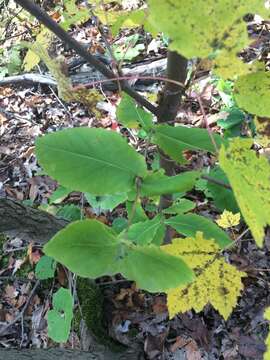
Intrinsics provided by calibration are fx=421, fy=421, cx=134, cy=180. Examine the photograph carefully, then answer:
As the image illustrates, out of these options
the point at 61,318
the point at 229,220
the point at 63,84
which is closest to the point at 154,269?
the point at 63,84

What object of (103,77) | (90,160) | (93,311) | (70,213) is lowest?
(93,311)

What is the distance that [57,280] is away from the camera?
101 inches

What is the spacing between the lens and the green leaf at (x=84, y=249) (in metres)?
0.57

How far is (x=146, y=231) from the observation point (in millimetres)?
994

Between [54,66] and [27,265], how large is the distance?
2.15 meters

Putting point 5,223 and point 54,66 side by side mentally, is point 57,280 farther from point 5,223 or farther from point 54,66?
point 54,66

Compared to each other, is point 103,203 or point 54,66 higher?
point 54,66

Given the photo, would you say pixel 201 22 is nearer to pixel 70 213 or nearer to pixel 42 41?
pixel 42 41

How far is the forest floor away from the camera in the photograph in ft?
6.73

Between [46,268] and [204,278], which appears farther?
[46,268]

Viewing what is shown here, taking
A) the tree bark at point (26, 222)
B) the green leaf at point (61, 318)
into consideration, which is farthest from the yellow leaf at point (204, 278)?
the tree bark at point (26, 222)

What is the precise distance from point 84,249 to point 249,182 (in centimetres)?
24

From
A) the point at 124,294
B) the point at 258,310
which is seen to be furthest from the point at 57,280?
the point at 258,310

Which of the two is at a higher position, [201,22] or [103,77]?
[201,22]
